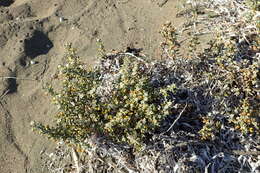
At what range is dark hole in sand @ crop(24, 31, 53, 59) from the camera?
4.21m

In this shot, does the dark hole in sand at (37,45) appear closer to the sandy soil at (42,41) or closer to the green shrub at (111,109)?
the sandy soil at (42,41)

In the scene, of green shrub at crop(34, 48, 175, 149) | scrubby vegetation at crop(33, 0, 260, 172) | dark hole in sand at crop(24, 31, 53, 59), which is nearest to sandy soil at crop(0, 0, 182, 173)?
dark hole in sand at crop(24, 31, 53, 59)

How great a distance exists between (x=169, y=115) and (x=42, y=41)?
6.88 ft

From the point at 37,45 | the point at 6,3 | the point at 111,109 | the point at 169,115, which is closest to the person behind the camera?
the point at 111,109

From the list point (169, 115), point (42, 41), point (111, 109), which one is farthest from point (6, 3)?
point (169, 115)

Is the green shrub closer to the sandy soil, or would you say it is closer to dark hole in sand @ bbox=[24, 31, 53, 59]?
the sandy soil

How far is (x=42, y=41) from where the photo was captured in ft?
14.1

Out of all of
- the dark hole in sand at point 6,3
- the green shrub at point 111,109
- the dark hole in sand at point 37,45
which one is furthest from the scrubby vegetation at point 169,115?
the dark hole in sand at point 6,3

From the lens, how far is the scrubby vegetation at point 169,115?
2.76 m

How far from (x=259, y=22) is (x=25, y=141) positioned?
2.62 metres

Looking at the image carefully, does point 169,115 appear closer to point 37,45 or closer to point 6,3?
point 37,45

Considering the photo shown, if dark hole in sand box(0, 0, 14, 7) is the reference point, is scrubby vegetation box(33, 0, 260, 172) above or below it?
below

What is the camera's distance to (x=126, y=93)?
290cm

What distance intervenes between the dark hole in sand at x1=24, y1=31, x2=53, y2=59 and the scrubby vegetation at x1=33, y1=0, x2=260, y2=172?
1179mm
